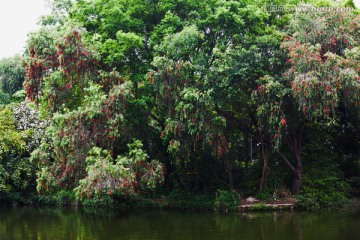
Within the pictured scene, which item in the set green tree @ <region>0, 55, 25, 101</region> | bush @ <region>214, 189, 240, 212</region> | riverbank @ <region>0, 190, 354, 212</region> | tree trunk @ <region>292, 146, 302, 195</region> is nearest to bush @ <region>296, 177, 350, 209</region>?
riverbank @ <region>0, 190, 354, 212</region>

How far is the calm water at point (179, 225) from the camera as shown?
1258 cm

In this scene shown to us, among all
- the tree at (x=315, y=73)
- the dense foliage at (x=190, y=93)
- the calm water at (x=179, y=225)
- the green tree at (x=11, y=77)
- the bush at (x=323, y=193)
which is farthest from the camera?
the green tree at (x=11, y=77)

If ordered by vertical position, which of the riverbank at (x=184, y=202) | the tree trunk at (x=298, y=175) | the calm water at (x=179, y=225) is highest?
the tree trunk at (x=298, y=175)

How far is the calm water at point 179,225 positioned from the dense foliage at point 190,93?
124 centimetres

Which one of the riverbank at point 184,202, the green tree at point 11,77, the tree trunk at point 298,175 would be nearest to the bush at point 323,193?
the riverbank at point 184,202

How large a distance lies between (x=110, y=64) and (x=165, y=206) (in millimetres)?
7176

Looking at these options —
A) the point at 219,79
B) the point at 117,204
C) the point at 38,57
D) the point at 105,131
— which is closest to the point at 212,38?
the point at 219,79

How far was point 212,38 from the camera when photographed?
63.0 ft

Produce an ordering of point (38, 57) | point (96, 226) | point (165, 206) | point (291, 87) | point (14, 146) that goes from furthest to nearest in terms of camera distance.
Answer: point (14, 146), point (165, 206), point (38, 57), point (291, 87), point (96, 226)

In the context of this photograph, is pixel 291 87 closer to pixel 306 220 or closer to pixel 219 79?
pixel 219 79

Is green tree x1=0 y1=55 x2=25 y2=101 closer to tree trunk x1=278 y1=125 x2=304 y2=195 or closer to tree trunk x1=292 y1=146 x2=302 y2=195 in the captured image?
tree trunk x1=278 y1=125 x2=304 y2=195

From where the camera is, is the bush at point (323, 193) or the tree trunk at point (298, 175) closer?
the bush at point (323, 193)

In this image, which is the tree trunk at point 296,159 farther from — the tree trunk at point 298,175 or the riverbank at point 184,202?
the riverbank at point 184,202

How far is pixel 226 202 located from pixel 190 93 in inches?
208
